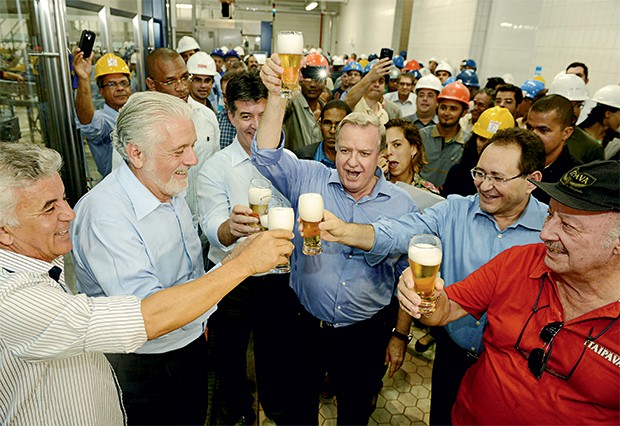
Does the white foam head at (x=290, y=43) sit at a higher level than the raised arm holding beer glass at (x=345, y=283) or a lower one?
higher

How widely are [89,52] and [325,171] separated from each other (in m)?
2.74

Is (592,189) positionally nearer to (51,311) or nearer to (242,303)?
(51,311)

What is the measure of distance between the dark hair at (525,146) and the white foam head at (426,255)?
0.85 m

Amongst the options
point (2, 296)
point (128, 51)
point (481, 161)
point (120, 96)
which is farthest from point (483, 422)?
point (128, 51)

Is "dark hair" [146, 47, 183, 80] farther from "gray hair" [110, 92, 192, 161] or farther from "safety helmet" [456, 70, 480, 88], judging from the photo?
"safety helmet" [456, 70, 480, 88]

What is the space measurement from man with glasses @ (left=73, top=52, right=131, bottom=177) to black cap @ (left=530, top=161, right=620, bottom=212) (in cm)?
350

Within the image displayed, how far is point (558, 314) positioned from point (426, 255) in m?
0.55

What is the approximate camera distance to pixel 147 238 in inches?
68.9

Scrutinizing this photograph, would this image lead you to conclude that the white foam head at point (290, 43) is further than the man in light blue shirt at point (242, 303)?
No

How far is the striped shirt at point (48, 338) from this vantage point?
119 cm

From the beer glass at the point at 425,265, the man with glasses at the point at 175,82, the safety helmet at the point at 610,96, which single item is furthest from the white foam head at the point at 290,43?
the safety helmet at the point at 610,96

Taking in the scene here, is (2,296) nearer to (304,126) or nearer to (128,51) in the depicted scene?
(304,126)

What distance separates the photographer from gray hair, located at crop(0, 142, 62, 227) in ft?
4.26

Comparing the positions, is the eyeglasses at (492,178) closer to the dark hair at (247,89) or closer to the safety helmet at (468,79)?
the dark hair at (247,89)
